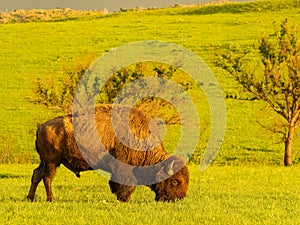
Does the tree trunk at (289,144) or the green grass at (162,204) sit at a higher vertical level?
the green grass at (162,204)

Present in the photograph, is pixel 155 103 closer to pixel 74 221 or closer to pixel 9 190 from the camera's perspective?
pixel 9 190

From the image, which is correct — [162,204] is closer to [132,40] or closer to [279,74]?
[279,74]

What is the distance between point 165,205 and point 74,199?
2514mm

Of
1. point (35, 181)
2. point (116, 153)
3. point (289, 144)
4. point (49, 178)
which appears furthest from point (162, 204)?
point (289, 144)

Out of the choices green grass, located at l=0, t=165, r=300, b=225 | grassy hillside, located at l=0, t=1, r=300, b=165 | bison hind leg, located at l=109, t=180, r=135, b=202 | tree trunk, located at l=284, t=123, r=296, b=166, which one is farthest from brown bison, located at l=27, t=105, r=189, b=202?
grassy hillside, located at l=0, t=1, r=300, b=165

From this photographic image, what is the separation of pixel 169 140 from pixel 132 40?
77.1 ft

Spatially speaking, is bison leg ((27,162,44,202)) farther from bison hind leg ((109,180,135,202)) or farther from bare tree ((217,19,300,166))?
bare tree ((217,19,300,166))

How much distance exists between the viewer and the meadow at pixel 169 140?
13.5 meters

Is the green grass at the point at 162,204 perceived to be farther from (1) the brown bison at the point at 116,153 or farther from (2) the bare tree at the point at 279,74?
(2) the bare tree at the point at 279,74

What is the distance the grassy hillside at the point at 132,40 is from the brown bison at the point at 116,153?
1523cm

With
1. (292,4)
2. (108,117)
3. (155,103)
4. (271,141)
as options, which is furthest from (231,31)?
(108,117)

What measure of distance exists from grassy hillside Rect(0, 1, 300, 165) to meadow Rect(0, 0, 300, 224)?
3.5 inches

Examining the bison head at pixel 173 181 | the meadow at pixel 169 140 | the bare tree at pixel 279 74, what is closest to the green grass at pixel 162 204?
the meadow at pixel 169 140

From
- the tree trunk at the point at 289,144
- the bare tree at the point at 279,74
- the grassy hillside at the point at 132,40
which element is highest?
the bare tree at the point at 279,74
